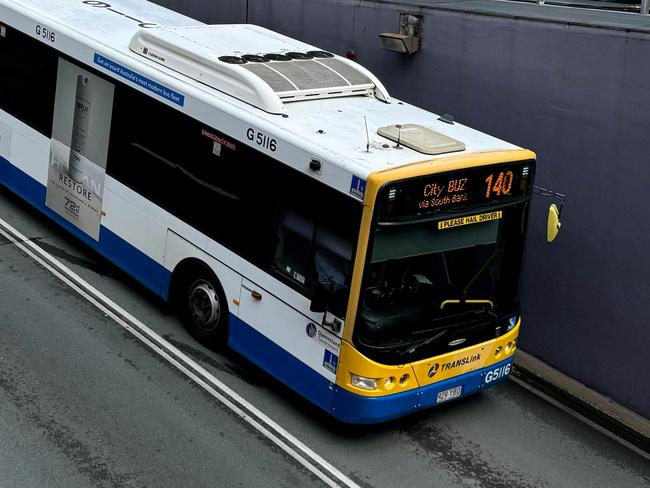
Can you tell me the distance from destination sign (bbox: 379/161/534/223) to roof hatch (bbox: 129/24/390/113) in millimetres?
1894

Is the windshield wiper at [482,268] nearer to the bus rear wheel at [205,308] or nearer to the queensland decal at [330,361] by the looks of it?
the queensland decal at [330,361]

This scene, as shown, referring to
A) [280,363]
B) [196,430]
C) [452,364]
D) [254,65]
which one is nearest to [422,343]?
[452,364]

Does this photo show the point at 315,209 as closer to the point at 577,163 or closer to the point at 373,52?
the point at 577,163

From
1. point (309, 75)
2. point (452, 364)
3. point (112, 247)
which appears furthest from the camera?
point (112, 247)

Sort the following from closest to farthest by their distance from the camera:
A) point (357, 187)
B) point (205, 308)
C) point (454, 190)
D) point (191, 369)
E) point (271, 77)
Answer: point (357, 187) < point (454, 190) < point (271, 77) < point (191, 369) < point (205, 308)

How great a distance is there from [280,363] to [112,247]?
3.26m

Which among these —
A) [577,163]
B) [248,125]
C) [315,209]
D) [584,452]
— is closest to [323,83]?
[248,125]

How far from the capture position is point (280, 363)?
995 centimetres

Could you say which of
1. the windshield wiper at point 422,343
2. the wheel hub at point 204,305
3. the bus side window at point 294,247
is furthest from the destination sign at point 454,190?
the wheel hub at point 204,305

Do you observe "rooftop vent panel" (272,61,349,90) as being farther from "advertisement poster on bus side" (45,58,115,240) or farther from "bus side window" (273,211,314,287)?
"advertisement poster on bus side" (45,58,115,240)

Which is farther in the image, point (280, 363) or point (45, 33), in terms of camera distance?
point (45, 33)

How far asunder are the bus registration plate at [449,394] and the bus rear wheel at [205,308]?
2.34 m

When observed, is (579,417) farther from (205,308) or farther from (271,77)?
(271,77)

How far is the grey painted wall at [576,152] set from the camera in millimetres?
10516
